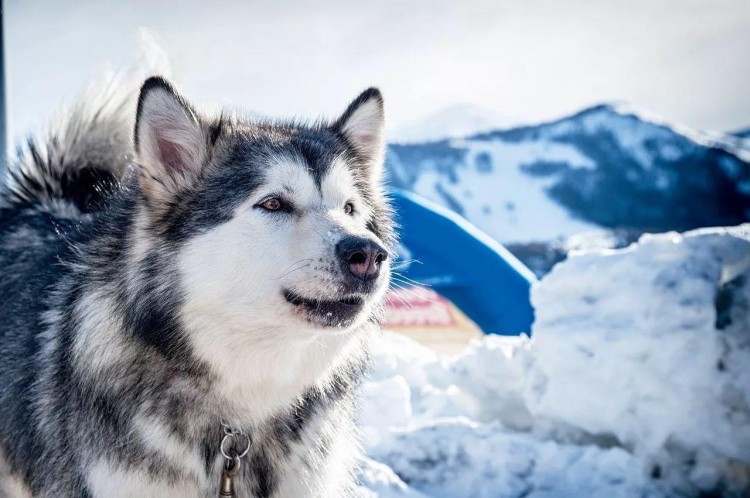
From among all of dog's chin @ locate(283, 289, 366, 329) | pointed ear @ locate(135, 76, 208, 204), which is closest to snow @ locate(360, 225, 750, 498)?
dog's chin @ locate(283, 289, 366, 329)

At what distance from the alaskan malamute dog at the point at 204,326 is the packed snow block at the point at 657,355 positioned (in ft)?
4.45

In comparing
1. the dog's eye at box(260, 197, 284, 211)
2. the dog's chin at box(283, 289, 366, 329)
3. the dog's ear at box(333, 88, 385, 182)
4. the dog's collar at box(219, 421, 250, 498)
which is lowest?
the dog's collar at box(219, 421, 250, 498)

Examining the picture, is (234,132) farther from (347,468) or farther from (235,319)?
(347,468)

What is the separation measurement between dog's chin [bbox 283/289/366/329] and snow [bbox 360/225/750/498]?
0.95 metres

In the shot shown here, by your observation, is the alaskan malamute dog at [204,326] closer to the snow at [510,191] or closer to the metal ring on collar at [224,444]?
the metal ring on collar at [224,444]

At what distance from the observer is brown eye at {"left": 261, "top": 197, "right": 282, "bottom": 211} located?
1573mm

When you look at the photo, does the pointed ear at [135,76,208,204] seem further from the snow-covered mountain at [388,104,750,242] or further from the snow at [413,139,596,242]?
the snow at [413,139,596,242]

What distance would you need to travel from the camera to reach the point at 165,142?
5.44 ft

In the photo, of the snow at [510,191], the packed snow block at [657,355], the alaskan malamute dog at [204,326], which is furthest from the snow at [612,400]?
the snow at [510,191]

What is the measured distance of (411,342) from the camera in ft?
13.2

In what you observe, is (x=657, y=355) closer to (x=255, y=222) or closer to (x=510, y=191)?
(x=255, y=222)

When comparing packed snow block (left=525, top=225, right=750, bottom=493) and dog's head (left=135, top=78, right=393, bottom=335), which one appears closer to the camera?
dog's head (left=135, top=78, right=393, bottom=335)

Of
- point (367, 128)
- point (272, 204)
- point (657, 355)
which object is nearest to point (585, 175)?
point (657, 355)

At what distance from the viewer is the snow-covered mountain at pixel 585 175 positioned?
4703 mm
